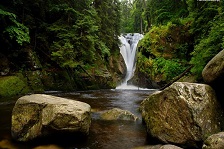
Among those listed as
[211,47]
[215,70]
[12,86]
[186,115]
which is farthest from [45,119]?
[12,86]

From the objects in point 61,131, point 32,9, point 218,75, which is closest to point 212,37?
point 218,75

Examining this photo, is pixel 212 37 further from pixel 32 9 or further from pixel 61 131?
pixel 32 9

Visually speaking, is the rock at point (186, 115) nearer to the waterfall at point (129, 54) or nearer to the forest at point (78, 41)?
the forest at point (78, 41)

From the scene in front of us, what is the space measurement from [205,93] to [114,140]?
2.78m

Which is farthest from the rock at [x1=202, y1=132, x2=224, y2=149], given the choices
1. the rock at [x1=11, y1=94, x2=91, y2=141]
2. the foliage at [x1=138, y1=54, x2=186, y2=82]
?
the foliage at [x1=138, y1=54, x2=186, y2=82]

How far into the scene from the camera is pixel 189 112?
496cm

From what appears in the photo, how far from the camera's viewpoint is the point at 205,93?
531 centimetres

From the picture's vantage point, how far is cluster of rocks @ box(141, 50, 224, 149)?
4918mm

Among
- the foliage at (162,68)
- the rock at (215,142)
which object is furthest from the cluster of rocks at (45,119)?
the foliage at (162,68)

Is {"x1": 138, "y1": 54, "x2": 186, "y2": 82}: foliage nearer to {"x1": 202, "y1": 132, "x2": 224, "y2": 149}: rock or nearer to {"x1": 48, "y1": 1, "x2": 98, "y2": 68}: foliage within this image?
{"x1": 48, "y1": 1, "x2": 98, "y2": 68}: foliage

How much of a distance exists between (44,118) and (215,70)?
470 cm

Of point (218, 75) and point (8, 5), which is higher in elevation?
point (8, 5)

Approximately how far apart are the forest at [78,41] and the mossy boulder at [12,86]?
1.66 feet

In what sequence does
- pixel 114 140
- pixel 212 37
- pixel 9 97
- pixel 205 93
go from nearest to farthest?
pixel 205 93, pixel 114 140, pixel 212 37, pixel 9 97
